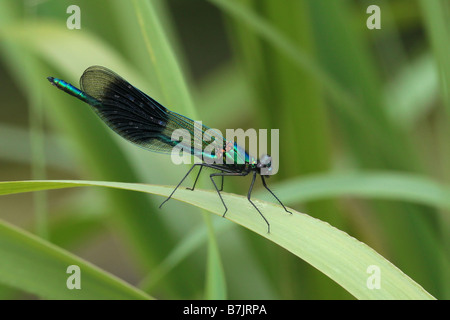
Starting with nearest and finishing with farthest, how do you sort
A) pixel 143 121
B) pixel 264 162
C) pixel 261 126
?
pixel 143 121, pixel 264 162, pixel 261 126

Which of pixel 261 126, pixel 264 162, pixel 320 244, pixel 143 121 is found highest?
pixel 261 126

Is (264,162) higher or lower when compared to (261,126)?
lower

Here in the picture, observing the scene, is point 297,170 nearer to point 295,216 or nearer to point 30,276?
point 295,216

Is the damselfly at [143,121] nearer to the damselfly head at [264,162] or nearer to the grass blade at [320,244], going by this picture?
the damselfly head at [264,162]

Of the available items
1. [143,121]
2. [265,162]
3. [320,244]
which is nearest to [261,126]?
[265,162]

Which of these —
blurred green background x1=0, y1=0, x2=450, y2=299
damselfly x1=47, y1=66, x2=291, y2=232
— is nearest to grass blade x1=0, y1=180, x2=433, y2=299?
damselfly x1=47, y1=66, x2=291, y2=232

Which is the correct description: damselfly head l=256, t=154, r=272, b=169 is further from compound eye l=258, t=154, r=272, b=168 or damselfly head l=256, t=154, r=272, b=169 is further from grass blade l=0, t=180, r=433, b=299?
grass blade l=0, t=180, r=433, b=299

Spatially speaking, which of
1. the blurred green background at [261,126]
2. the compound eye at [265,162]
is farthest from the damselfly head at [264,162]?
the blurred green background at [261,126]

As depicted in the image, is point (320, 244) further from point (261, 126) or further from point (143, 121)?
point (261, 126)
